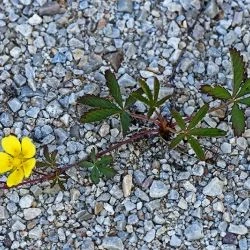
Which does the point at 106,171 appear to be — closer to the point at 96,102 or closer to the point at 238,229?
the point at 96,102

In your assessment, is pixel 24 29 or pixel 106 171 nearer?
pixel 106 171

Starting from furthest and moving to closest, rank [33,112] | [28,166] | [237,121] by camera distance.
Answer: [33,112] < [237,121] < [28,166]

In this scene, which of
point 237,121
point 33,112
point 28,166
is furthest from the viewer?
point 33,112

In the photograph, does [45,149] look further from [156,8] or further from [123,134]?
[156,8]

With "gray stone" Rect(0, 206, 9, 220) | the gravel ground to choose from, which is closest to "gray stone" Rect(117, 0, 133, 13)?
the gravel ground

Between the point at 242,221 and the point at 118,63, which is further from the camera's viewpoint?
the point at 118,63

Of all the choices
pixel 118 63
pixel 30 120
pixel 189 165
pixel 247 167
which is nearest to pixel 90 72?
pixel 118 63

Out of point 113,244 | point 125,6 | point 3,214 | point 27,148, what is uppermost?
point 125,6

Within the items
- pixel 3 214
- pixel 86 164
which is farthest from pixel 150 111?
pixel 3 214
